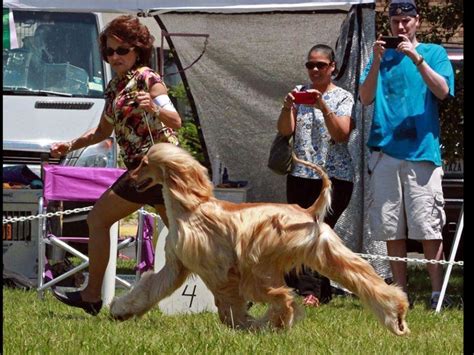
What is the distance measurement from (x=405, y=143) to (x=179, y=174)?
2.37 meters

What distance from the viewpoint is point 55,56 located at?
10242mm

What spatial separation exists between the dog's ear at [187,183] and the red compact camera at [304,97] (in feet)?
6.27

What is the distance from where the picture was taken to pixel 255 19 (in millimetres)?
9602

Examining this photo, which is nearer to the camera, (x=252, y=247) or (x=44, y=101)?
(x=252, y=247)

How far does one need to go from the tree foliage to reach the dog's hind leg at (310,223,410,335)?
13.3 ft

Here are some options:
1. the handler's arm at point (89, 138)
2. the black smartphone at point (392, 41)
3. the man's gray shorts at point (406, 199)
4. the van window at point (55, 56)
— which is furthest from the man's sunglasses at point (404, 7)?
the van window at point (55, 56)

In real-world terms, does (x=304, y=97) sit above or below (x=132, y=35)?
below

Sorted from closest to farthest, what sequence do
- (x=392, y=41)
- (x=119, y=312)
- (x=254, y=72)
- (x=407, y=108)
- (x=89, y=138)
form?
(x=119, y=312) → (x=89, y=138) → (x=392, y=41) → (x=407, y=108) → (x=254, y=72)

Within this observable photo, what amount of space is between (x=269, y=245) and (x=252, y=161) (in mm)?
4422

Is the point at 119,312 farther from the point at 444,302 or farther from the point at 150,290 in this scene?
the point at 444,302

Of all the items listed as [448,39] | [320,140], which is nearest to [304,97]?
[320,140]

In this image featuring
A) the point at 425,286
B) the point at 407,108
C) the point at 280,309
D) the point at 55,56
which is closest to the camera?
the point at 280,309

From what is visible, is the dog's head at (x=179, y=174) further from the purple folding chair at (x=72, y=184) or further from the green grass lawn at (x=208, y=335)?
the purple folding chair at (x=72, y=184)

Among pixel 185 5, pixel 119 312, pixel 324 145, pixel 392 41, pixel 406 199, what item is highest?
pixel 185 5
